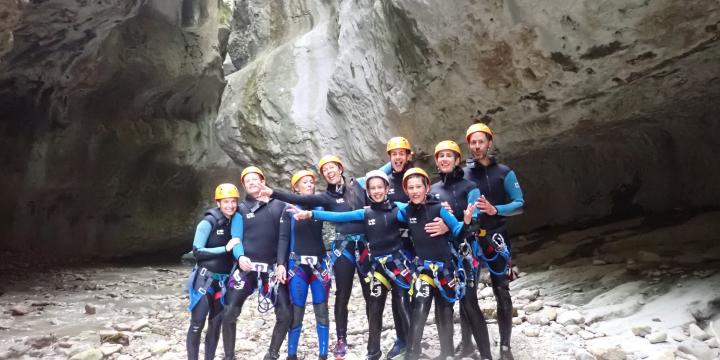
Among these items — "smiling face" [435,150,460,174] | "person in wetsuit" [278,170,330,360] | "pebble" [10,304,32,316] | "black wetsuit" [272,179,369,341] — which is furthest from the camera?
"pebble" [10,304,32,316]

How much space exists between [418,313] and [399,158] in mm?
1510

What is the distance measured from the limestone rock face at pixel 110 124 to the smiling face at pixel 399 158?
711 centimetres

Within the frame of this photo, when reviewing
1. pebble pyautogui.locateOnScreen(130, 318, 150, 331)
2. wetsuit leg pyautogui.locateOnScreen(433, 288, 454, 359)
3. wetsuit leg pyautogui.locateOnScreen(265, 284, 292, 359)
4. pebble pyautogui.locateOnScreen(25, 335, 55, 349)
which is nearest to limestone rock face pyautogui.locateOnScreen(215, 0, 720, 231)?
wetsuit leg pyautogui.locateOnScreen(433, 288, 454, 359)

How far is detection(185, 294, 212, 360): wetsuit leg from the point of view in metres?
4.46

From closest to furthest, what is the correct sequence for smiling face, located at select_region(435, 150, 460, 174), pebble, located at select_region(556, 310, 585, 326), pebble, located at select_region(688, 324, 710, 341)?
1. pebble, located at select_region(688, 324, 710, 341)
2. smiling face, located at select_region(435, 150, 460, 174)
3. pebble, located at select_region(556, 310, 585, 326)

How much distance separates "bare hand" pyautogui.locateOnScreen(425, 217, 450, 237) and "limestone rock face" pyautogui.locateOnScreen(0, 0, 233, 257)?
796cm

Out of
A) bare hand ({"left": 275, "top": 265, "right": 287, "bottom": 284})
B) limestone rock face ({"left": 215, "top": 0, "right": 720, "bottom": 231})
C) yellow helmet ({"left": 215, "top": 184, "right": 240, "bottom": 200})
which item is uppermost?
limestone rock face ({"left": 215, "top": 0, "right": 720, "bottom": 231})

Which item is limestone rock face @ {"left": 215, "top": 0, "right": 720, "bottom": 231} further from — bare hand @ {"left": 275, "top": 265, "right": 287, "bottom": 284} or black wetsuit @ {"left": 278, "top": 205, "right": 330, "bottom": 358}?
bare hand @ {"left": 275, "top": 265, "right": 287, "bottom": 284}

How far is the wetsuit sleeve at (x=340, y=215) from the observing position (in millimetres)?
4750

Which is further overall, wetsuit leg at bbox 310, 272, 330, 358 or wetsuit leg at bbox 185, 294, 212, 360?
wetsuit leg at bbox 310, 272, 330, 358

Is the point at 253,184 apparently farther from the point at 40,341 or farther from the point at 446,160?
the point at 40,341

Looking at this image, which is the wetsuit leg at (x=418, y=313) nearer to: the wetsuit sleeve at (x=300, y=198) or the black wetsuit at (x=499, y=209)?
the black wetsuit at (x=499, y=209)

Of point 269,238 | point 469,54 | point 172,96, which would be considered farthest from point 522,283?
point 172,96

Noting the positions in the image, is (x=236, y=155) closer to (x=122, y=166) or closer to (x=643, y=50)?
(x=122, y=166)
